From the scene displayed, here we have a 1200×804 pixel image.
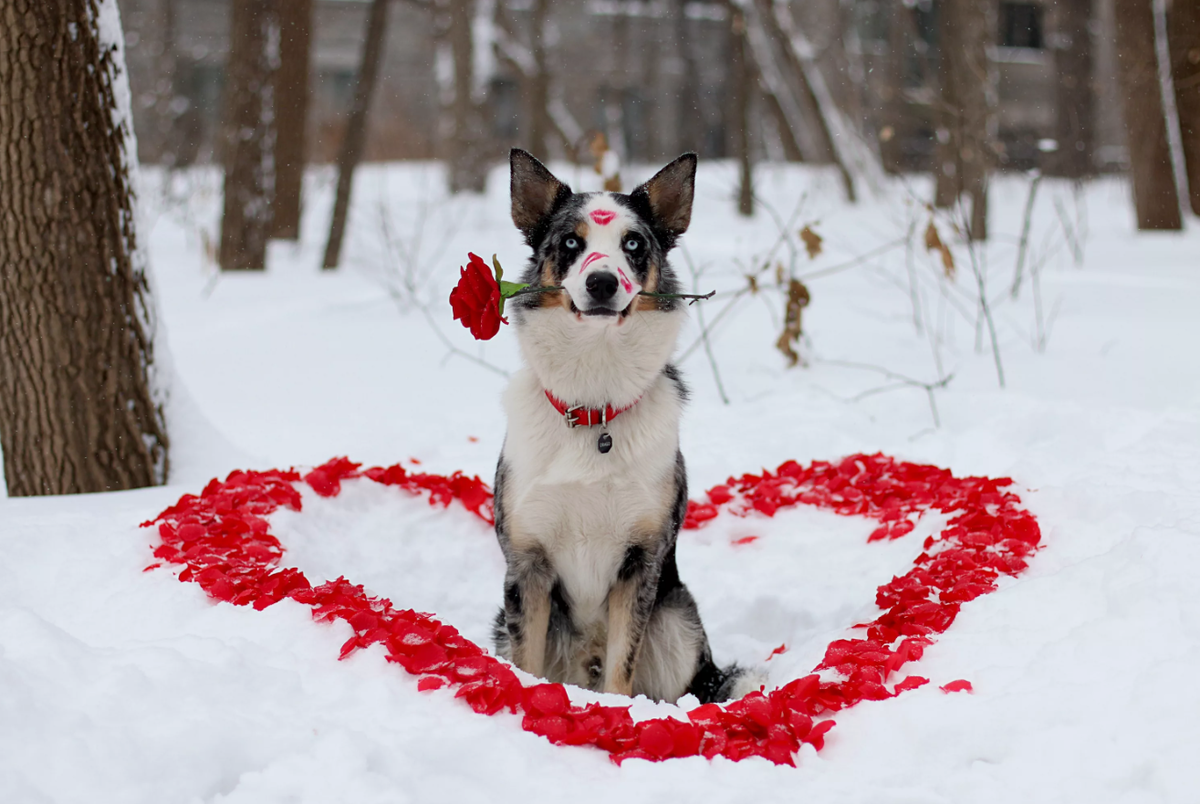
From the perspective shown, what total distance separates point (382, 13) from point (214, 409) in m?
6.54

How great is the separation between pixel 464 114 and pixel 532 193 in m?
14.7

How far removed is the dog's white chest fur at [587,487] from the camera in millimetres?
3156

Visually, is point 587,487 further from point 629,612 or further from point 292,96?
point 292,96

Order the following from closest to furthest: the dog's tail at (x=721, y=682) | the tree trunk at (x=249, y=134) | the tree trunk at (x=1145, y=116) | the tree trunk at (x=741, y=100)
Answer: the dog's tail at (x=721, y=682) < the tree trunk at (x=249, y=134) < the tree trunk at (x=1145, y=116) < the tree trunk at (x=741, y=100)

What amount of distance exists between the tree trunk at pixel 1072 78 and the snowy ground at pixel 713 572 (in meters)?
9.88

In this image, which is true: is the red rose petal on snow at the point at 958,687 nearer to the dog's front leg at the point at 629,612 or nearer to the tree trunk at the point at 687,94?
the dog's front leg at the point at 629,612

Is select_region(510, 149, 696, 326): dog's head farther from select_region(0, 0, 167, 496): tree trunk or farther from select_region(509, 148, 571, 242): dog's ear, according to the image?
select_region(0, 0, 167, 496): tree trunk

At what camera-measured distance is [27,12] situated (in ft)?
13.4

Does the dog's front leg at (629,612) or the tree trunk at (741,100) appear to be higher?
the tree trunk at (741,100)

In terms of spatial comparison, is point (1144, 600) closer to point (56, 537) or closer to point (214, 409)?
point (56, 537)

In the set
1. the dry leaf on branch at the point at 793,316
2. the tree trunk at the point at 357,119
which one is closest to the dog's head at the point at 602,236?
the dry leaf on branch at the point at 793,316

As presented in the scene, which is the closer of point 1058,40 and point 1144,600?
point 1144,600

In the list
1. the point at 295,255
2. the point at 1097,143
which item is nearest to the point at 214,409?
the point at 295,255

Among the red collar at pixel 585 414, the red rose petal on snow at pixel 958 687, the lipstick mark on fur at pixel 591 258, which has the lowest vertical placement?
the red rose petal on snow at pixel 958 687
